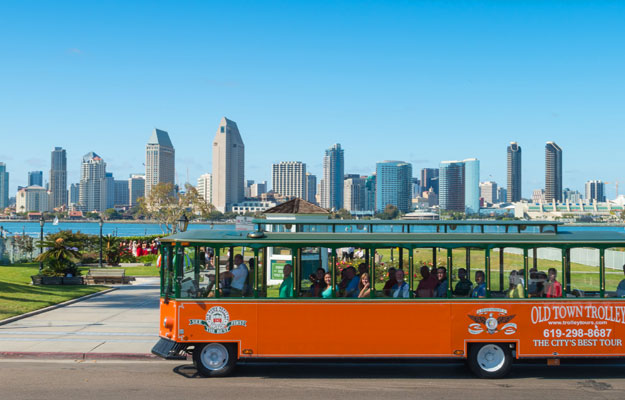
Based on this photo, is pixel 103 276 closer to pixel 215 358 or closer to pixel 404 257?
pixel 215 358

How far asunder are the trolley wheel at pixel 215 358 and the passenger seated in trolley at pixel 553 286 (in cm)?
567

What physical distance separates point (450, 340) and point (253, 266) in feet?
12.1

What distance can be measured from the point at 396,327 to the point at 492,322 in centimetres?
170

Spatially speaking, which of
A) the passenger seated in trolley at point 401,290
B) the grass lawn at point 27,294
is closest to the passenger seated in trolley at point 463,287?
the passenger seated in trolley at point 401,290

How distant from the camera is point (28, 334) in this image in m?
15.1

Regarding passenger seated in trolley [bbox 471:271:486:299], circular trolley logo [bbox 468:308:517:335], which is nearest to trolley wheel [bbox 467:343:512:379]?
circular trolley logo [bbox 468:308:517:335]

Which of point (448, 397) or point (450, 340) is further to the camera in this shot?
point (450, 340)

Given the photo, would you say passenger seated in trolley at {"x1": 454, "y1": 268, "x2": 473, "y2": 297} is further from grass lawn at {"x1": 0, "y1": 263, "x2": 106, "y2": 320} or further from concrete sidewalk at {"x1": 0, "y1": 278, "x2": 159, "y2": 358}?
grass lawn at {"x1": 0, "y1": 263, "x2": 106, "y2": 320}

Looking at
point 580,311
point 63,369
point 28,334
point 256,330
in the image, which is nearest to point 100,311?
point 28,334

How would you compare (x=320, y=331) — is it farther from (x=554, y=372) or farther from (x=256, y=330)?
(x=554, y=372)

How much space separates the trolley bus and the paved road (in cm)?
47

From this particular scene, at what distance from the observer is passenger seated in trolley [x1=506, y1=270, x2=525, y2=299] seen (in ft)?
36.8

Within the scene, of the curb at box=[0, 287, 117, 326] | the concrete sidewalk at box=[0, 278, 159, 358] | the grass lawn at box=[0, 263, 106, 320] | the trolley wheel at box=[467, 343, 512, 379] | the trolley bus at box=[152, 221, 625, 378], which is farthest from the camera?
the grass lawn at box=[0, 263, 106, 320]

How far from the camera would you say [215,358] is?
11258 millimetres
